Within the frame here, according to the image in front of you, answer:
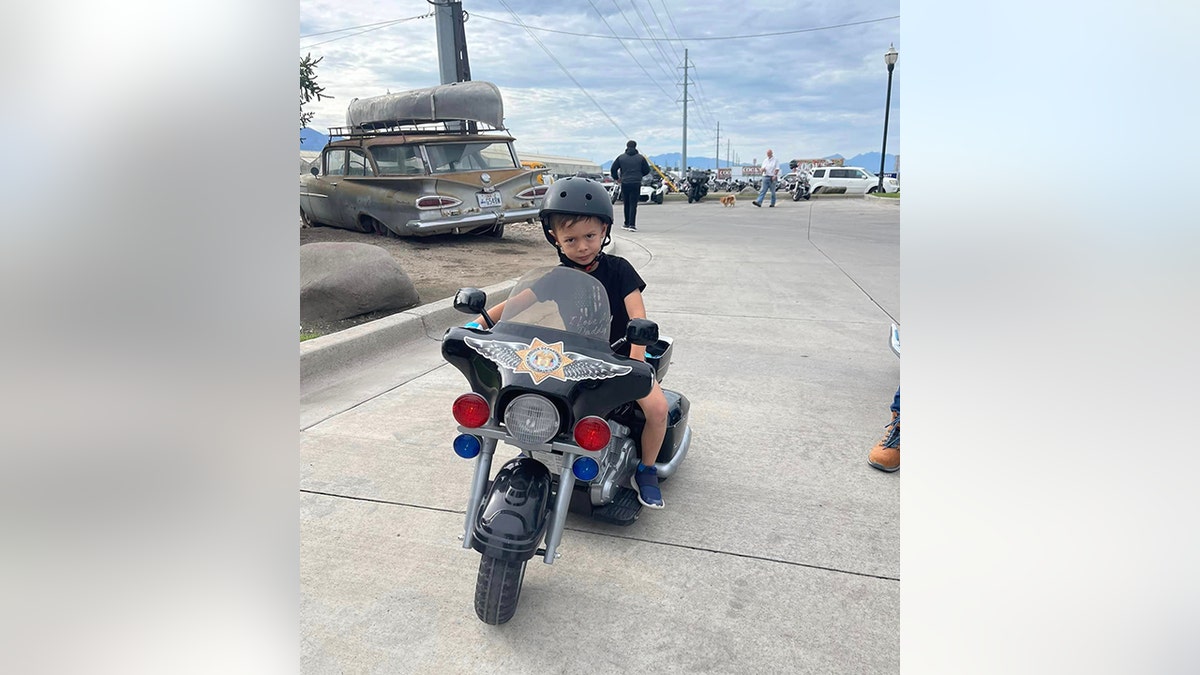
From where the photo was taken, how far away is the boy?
9.18 feet

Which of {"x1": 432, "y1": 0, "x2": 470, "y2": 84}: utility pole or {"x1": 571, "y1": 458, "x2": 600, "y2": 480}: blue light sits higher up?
{"x1": 432, "y1": 0, "x2": 470, "y2": 84}: utility pole

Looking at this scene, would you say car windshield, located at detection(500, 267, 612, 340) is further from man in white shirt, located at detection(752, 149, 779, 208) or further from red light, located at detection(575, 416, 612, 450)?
man in white shirt, located at detection(752, 149, 779, 208)

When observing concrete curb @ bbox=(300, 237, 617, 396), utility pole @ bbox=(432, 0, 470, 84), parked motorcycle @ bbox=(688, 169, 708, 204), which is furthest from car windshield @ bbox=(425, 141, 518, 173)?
parked motorcycle @ bbox=(688, 169, 708, 204)

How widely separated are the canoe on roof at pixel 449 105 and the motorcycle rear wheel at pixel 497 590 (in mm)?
10621

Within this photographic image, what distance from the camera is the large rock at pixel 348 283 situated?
595cm

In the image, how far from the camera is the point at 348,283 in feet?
19.8

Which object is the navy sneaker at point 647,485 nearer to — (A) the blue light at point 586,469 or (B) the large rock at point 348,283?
(A) the blue light at point 586,469

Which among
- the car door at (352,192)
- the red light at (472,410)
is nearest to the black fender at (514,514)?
the red light at (472,410)

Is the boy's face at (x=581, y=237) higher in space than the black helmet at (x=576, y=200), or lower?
lower

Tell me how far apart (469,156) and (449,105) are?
1255 mm

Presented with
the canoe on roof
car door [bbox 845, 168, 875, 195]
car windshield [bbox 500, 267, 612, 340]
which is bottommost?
car windshield [bbox 500, 267, 612, 340]

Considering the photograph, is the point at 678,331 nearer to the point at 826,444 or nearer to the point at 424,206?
the point at 826,444
